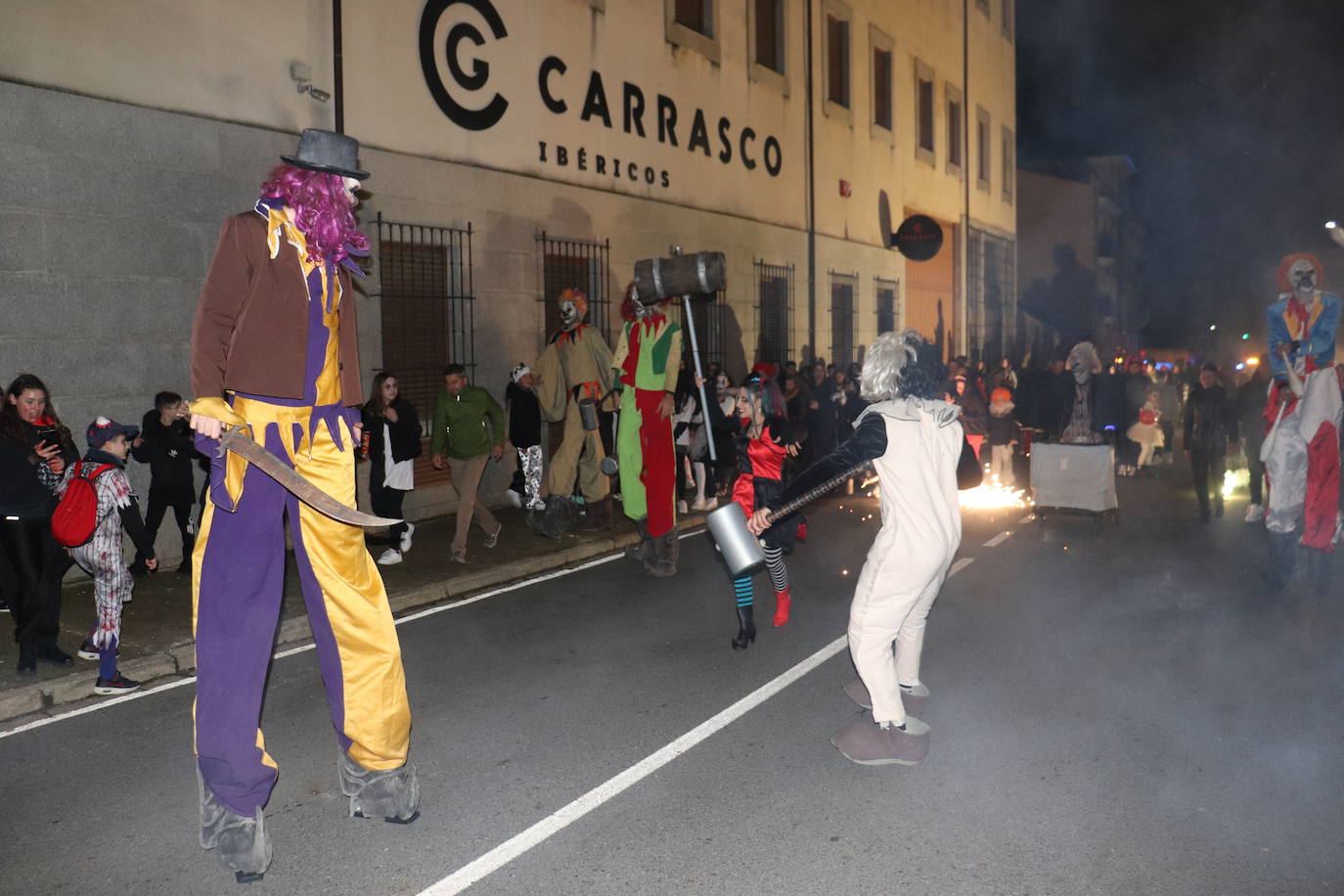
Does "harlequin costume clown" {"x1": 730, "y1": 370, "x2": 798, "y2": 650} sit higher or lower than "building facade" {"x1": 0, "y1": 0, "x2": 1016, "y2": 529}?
lower

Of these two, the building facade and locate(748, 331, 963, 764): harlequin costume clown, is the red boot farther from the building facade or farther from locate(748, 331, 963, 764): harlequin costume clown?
the building facade

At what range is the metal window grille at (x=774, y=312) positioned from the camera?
757 inches

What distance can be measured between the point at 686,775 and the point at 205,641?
1972 mm

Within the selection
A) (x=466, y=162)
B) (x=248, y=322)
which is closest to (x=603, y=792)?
(x=248, y=322)

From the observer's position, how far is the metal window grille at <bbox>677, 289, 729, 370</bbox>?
17.3 meters

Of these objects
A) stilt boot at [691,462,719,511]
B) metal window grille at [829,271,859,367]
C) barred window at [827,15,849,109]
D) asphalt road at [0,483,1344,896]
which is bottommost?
asphalt road at [0,483,1344,896]

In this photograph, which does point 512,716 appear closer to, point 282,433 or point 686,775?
point 686,775

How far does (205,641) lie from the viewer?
3693 mm

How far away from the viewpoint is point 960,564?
31.1 feet

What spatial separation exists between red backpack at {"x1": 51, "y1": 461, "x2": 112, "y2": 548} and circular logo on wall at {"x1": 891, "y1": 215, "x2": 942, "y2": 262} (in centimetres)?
2013

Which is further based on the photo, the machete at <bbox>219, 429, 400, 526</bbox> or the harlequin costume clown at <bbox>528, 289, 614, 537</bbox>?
the harlequin costume clown at <bbox>528, 289, 614, 537</bbox>

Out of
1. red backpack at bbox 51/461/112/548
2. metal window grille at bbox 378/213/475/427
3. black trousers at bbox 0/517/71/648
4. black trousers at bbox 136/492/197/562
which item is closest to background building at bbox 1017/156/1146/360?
metal window grille at bbox 378/213/475/427

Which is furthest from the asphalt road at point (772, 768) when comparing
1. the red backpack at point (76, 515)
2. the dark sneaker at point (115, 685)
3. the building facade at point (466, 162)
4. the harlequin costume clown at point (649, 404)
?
the building facade at point (466, 162)

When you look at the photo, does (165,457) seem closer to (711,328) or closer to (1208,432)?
(711,328)
